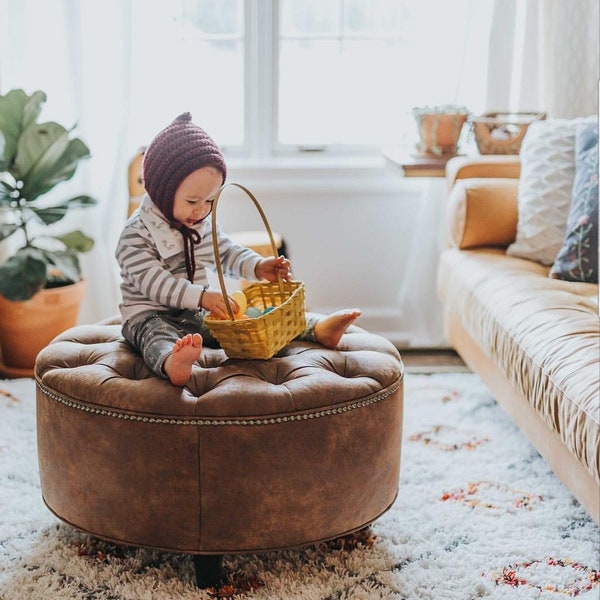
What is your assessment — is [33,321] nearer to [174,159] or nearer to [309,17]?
[174,159]

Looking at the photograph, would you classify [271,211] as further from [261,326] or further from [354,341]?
[261,326]

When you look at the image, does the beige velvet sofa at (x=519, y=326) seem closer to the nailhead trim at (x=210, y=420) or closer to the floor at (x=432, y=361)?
the floor at (x=432, y=361)

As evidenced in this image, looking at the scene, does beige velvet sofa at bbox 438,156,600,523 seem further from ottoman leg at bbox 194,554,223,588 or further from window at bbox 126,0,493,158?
ottoman leg at bbox 194,554,223,588

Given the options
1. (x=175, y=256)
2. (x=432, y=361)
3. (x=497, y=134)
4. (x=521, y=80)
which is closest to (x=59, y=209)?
(x=175, y=256)

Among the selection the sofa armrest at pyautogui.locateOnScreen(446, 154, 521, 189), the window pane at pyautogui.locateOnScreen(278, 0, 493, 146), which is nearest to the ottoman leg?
the sofa armrest at pyautogui.locateOnScreen(446, 154, 521, 189)

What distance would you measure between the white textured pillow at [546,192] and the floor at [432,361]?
575 millimetres

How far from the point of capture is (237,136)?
11.3ft

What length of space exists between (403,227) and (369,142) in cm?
36

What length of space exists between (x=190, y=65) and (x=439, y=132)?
3.16ft

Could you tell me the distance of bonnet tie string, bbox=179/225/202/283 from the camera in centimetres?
203

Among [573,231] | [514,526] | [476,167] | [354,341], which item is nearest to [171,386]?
[354,341]

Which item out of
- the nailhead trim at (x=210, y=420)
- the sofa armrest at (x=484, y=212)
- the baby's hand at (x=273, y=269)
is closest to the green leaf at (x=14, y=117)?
the baby's hand at (x=273, y=269)

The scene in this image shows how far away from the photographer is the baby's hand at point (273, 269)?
2082 millimetres

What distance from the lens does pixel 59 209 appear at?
286 centimetres
